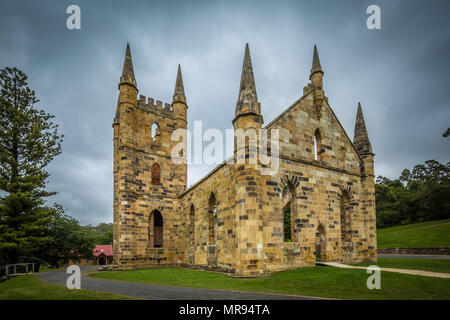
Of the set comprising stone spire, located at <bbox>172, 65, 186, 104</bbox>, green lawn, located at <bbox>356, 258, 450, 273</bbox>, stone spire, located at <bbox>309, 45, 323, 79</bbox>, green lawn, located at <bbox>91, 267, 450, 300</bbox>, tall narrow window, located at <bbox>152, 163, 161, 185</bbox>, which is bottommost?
green lawn, located at <bbox>356, 258, 450, 273</bbox>

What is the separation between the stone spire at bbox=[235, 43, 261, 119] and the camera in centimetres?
1338

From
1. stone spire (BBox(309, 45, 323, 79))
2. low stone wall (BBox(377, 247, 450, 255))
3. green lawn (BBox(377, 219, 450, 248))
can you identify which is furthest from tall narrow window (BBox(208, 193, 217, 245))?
green lawn (BBox(377, 219, 450, 248))

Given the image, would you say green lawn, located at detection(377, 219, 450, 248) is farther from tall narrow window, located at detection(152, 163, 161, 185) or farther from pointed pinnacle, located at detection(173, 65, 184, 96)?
pointed pinnacle, located at detection(173, 65, 184, 96)

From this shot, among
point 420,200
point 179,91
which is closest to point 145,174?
point 179,91

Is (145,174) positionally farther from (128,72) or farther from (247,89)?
(247,89)

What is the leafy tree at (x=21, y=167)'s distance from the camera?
1852cm

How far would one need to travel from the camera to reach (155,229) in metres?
24.5

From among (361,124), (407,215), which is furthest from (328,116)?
(407,215)

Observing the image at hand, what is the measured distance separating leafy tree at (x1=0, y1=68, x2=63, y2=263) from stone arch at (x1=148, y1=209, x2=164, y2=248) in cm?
776

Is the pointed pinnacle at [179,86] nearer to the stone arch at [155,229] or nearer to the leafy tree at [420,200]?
Result: the stone arch at [155,229]

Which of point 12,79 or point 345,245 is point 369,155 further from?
point 12,79

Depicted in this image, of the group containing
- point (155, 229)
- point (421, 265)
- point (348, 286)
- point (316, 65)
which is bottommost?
point (421, 265)

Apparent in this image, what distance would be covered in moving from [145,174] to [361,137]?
17.0 m
